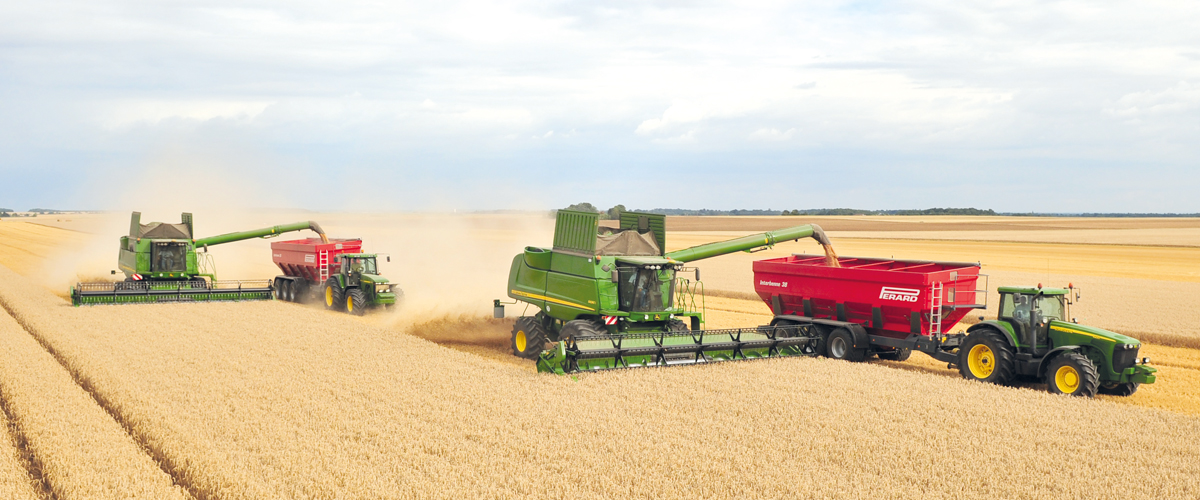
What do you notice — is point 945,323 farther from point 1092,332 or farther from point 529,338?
point 529,338

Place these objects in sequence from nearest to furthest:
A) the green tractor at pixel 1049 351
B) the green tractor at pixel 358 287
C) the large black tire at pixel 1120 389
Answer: the green tractor at pixel 1049 351
the large black tire at pixel 1120 389
the green tractor at pixel 358 287

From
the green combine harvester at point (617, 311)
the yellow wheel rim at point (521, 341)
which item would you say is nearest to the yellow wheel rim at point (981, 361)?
the green combine harvester at point (617, 311)

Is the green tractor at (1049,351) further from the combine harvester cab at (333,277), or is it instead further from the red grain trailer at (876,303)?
the combine harvester cab at (333,277)

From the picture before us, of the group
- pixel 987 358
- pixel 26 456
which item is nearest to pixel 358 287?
pixel 26 456

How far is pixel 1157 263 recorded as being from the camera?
146 feet

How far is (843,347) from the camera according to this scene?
16844 millimetres

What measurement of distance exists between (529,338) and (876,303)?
664 cm

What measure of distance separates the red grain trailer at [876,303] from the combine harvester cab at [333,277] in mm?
12180

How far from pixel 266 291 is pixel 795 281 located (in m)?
18.0

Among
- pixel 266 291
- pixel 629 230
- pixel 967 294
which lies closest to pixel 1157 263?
pixel 967 294

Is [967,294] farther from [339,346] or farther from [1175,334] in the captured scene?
[339,346]

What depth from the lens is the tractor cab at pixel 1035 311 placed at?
13.9m

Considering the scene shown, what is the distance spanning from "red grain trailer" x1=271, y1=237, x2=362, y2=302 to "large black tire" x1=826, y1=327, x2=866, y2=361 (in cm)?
1722

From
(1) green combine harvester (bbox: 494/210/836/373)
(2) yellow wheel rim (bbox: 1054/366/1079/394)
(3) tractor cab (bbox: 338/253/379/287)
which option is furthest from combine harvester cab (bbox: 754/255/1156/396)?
(3) tractor cab (bbox: 338/253/379/287)
